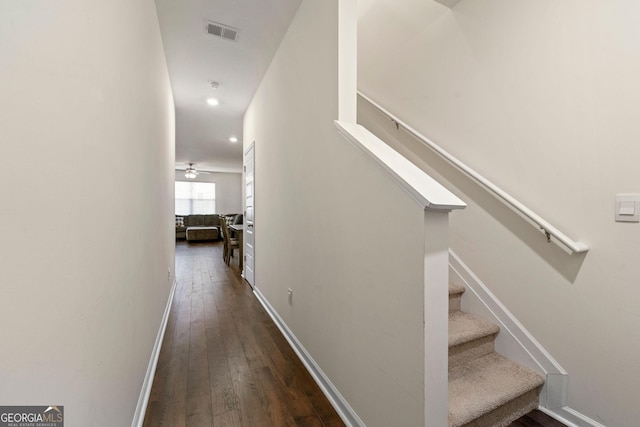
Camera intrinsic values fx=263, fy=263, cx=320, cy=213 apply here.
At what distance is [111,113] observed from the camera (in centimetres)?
105

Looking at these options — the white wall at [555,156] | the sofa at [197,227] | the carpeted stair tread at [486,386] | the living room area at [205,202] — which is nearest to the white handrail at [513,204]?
the white wall at [555,156]

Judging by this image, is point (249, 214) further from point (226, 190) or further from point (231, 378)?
point (226, 190)

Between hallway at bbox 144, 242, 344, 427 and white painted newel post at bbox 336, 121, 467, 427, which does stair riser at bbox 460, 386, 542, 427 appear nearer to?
white painted newel post at bbox 336, 121, 467, 427

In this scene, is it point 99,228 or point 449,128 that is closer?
point 99,228

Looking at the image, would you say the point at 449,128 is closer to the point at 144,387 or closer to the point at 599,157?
the point at 599,157

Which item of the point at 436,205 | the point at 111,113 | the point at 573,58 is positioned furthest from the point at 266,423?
the point at 573,58

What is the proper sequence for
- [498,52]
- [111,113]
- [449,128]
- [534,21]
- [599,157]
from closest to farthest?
[111,113]
[599,157]
[534,21]
[498,52]
[449,128]

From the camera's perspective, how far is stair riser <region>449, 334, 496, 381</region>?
1570 millimetres

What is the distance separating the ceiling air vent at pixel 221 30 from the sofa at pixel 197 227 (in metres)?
7.93

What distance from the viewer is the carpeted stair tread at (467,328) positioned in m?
1.59

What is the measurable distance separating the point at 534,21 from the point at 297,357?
110 inches

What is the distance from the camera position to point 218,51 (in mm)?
2730

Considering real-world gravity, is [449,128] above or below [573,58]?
below

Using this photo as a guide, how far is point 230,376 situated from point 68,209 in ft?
5.38
